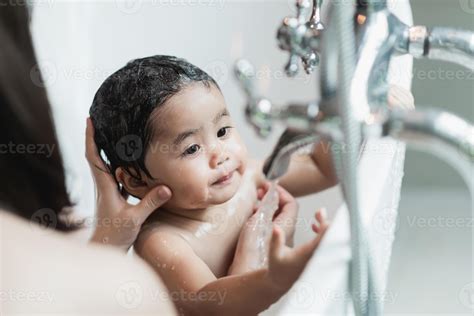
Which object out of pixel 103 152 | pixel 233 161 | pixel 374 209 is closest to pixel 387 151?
pixel 374 209

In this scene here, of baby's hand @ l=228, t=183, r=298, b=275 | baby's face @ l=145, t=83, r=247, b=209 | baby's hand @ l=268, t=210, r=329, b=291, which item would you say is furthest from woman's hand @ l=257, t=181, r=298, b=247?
baby's hand @ l=268, t=210, r=329, b=291

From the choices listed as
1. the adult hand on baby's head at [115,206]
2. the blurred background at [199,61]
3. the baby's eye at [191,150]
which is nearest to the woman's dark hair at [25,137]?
the blurred background at [199,61]

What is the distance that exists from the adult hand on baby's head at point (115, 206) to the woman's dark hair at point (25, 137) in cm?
20

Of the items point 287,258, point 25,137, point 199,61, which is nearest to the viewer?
point 287,258

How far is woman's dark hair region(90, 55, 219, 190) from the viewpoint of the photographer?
0.80 metres

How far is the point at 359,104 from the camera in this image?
565mm

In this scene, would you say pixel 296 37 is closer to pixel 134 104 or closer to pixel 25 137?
pixel 134 104

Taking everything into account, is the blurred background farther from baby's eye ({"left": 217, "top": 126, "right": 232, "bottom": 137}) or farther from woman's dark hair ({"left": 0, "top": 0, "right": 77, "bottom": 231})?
baby's eye ({"left": 217, "top": 126, "right": 232, "bottom": 137})

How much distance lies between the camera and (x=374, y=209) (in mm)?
844

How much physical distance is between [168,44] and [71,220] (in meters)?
0.36

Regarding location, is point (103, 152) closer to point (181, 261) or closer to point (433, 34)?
point (181, 261)

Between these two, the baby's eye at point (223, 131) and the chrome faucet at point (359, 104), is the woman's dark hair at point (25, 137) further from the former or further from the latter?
the chrome faucet at point (359, 104)

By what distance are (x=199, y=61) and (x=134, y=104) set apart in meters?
0.50

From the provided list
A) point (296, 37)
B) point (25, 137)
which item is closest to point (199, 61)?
point (25, 137)
